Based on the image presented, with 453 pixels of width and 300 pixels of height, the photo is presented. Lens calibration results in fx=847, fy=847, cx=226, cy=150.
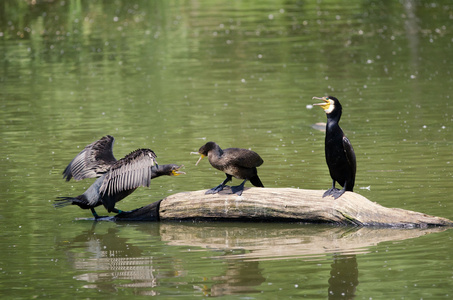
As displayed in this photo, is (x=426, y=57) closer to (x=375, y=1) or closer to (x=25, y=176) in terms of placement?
(x=25, y=176)

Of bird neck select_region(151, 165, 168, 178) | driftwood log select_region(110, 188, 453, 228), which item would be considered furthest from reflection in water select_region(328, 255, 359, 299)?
bird neck select_region(151, 165, 168, 178)

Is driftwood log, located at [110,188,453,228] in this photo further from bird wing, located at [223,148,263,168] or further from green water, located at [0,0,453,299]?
bird wing, located at [223,148,263,168]

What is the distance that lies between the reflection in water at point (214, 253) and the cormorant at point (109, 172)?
43cm

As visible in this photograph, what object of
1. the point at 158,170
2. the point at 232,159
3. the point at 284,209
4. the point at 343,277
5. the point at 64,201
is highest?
the point at 232,159

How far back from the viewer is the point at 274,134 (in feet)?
52.9

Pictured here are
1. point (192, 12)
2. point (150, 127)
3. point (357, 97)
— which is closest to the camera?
point (150, 127)

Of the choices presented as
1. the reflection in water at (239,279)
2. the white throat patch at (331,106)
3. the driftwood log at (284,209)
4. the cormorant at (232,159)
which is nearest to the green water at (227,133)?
the reflection in water at (239,279)

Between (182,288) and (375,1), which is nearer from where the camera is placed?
(182,288)

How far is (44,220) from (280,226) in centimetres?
310

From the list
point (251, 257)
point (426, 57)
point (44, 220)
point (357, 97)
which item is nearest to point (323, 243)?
point (251, 257)

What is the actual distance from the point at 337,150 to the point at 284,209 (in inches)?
37.8

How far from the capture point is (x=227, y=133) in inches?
641

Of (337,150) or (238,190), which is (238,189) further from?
(337,150)

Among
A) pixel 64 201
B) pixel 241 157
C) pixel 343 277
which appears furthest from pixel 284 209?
pixel 64 201
